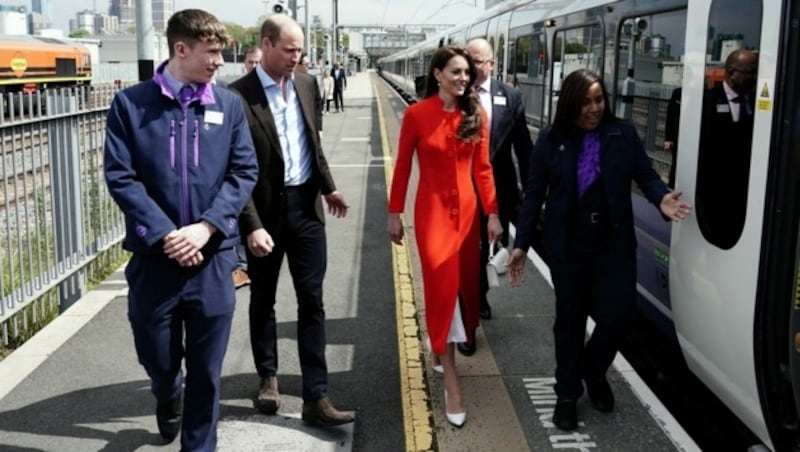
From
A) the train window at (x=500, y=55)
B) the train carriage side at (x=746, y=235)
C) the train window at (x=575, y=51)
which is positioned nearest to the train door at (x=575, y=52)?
the train window at (x=575, y=51)

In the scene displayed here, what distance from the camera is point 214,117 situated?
3.35 meters

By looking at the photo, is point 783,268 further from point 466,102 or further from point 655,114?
point 655,114

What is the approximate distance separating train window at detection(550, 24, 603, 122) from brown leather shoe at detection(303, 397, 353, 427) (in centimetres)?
427

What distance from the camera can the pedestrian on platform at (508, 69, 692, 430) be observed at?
3832 millimetres

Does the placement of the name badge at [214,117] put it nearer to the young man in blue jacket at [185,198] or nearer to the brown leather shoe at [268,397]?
the young man in blue jacket at [185,198]

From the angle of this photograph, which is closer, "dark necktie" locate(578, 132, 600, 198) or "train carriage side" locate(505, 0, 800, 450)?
"train carriage side" locate(505, 0, 800, 450)

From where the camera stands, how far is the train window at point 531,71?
9852 mm

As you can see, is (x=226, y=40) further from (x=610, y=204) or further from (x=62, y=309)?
(x=62, y=309)

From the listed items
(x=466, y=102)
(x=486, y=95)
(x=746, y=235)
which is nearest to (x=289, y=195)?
(x=466, y=102)

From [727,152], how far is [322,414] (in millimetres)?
2211

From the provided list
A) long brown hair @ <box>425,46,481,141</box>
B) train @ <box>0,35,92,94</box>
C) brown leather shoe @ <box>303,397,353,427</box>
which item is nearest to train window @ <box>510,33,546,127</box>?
long brown hair @ <box>425,46,481,141</box>

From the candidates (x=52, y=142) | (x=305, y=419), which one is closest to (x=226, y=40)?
(x=305, y=419)

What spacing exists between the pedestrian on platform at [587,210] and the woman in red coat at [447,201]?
354 millimetres

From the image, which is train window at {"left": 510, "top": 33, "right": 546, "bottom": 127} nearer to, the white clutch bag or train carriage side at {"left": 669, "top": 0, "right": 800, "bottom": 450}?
the white clutch bag
